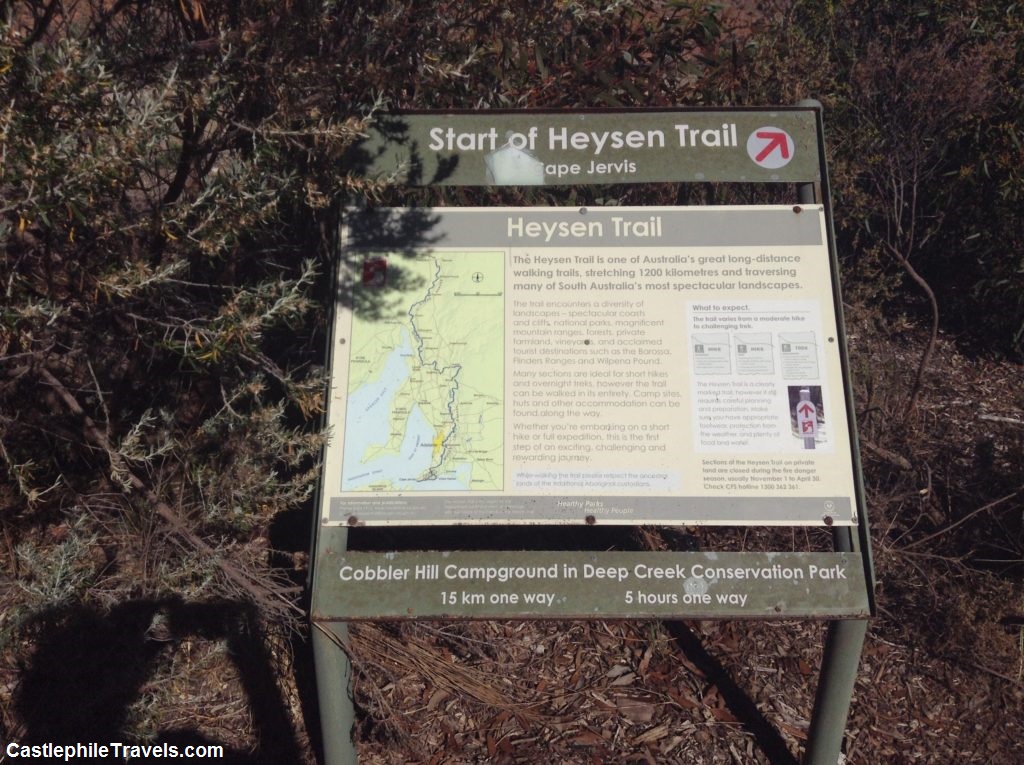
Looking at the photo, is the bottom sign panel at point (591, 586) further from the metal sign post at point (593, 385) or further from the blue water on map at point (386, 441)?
the blue water on map at point (386, 441)

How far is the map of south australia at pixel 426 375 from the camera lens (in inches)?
114

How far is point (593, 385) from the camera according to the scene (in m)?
2.94

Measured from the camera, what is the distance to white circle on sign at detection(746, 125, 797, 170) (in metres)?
3.12

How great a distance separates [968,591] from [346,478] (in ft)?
10.5

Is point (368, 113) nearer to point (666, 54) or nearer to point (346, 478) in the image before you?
point (346, 478)

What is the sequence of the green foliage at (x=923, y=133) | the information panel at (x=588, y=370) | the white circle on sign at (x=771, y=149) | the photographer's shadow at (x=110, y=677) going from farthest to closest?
the green foliage at (x=923, y=133) < the photographer's shadow at (x=110, y=677) < the white circle on sign at (x=771, y=149) < the information panel at (x=588, y=370)

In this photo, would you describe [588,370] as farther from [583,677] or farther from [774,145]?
[583,677]

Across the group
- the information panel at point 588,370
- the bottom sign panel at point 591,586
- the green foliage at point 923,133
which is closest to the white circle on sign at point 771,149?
the information panel at point 588,370

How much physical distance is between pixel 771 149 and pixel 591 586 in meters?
1.75

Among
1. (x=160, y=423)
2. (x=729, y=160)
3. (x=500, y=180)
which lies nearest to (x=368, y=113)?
(x=500, y=180)

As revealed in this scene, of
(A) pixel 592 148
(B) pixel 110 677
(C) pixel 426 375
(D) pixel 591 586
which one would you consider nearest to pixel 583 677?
(D) pixel 591 586

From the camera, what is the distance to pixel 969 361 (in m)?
5.86

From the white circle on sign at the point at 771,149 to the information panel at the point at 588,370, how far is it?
0.21 metres

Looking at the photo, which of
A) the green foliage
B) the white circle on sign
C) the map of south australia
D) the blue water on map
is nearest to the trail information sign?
the white circle on sign
